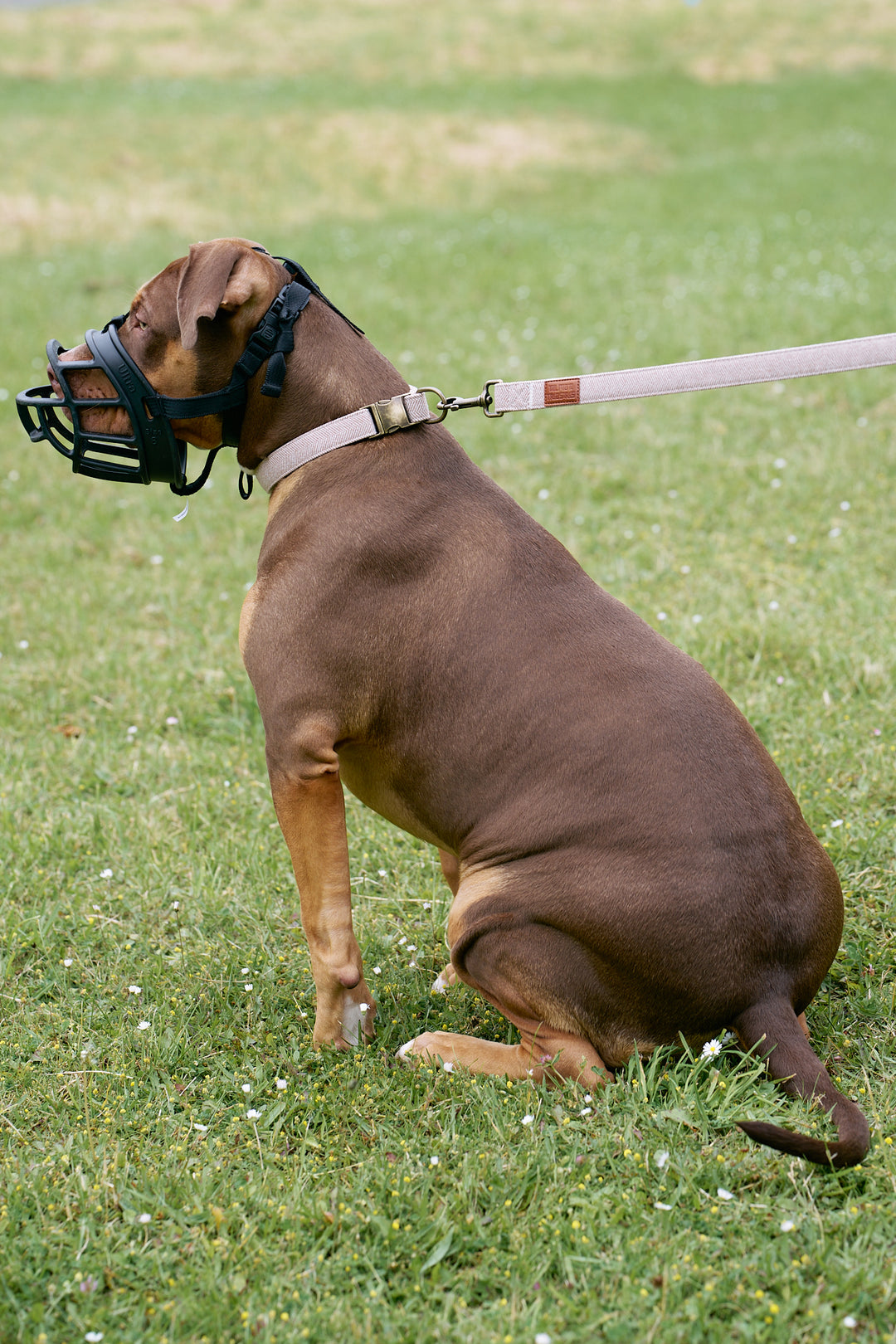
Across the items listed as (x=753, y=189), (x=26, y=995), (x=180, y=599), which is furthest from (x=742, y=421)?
(x=753, y=189)

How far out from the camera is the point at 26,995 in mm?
3637

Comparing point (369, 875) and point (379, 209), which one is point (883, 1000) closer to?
point (369, 875)

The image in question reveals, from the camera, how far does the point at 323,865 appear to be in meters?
3.16

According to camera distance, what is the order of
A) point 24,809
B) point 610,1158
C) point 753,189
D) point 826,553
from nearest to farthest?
point 610,1158
point 24,809
point 826,553
point 753,189

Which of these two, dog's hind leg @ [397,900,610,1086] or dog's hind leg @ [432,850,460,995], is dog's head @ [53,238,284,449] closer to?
dog's hind leg @ [432,850,460,995]

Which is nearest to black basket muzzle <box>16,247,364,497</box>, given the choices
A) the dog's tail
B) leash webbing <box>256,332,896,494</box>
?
leash webbing <box>256,332,896,494</box>

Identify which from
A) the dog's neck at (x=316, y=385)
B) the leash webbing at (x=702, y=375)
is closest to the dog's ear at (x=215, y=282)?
the dog's neck at (x=316, y=385)

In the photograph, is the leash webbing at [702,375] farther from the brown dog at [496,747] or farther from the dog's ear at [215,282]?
the dog's ear at [215,282]

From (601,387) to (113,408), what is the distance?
1398 mm

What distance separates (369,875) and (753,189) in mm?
15464

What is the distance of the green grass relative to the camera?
2.49 metres

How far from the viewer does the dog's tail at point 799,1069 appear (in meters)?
2.56

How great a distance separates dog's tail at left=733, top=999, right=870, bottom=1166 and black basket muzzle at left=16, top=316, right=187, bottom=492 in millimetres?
2173

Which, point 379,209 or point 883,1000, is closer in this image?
point 883,1000
